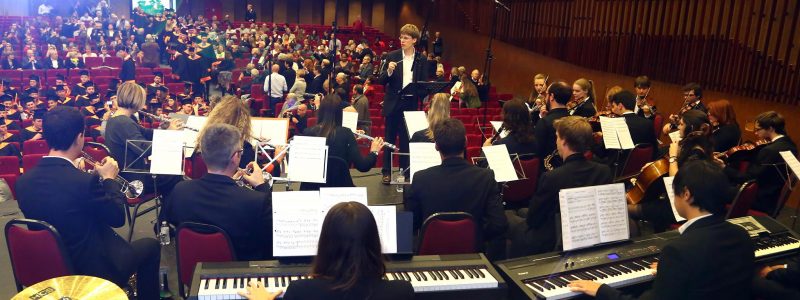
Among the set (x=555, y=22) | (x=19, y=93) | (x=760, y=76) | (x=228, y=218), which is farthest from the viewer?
(x=555, y=22)

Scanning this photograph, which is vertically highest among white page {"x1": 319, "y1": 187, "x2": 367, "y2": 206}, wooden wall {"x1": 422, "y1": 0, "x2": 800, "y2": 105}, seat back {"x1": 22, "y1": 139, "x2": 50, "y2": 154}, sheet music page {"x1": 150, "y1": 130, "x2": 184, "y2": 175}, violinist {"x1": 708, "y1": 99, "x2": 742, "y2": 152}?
wooden wall {"x1": 422, "y1": 0, "x2": 800, "y2": 105}

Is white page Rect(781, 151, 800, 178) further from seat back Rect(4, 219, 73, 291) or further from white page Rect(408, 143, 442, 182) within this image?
seat back Rect(4, 219, 73, 291)

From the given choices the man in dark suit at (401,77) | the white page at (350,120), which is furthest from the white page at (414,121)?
the man in dark suit at (401,77)

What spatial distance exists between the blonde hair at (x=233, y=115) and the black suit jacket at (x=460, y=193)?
1722 millimetres

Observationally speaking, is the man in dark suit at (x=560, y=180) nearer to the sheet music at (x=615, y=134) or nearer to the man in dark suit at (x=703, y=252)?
the man in dark suit at (x=703, y=252)

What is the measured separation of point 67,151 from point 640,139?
5.28 metres

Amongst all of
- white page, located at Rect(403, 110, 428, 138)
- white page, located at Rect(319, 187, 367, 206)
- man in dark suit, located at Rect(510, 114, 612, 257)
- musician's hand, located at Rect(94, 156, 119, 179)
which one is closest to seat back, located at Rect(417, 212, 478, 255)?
white page, located at Rect(319, 187, 367, 206)

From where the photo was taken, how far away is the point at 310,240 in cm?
308

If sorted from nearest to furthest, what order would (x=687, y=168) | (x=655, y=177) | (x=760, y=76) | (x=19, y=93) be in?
(x=687, y=168)
(x=655, y=177)
(x=760, y=76)
(x=19, y=93)

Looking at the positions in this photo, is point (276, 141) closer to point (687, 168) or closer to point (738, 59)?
point (687, 168)

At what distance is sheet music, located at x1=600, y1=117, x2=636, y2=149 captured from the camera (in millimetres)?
6043

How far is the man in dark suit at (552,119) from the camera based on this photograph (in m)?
5.67

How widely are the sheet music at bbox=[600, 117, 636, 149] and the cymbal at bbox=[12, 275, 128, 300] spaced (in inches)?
187

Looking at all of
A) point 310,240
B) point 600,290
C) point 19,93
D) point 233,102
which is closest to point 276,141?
point 233,102
